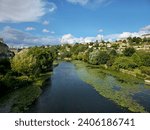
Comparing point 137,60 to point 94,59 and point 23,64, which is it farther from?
point 23,64

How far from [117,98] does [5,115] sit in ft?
19.7

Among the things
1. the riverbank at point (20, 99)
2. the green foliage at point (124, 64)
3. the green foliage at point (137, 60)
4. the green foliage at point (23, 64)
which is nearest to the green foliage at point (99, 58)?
the green foliage at point (124, 64)

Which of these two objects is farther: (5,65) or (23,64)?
(5,65)

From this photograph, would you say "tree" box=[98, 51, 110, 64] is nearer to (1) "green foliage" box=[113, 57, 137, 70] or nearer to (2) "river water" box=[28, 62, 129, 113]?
(1) "green foliage" box=[113, 57, 137, 70]

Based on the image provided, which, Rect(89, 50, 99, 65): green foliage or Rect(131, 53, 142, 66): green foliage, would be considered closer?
Rect(131, 53, 142, 66): green foliage

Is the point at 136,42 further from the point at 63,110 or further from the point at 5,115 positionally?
the point at 5,115

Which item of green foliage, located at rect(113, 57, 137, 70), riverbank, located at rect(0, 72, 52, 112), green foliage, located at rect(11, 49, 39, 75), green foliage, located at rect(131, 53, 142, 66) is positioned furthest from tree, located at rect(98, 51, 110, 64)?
riverbank, located at rect(0, 72, 52, 112)

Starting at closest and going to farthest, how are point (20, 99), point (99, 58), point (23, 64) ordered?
point (20, 99), point (23, 64), point (99, 58)

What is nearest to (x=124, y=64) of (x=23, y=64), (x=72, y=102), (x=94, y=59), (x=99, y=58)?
(x=99, y=58)

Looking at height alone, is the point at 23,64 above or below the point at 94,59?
above

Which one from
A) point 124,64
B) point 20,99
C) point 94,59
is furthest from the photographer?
Answer: point 94,59

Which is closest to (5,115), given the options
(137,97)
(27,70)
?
(137,97)

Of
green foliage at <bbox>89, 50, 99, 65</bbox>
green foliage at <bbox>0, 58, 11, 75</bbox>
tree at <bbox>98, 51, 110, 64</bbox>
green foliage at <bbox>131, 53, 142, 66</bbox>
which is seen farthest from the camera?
green foliage at <bbox>89, 50, 99, 65</bbox>

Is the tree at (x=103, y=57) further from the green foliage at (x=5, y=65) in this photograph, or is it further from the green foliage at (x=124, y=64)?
the green foliage at (x=5, y=65)
